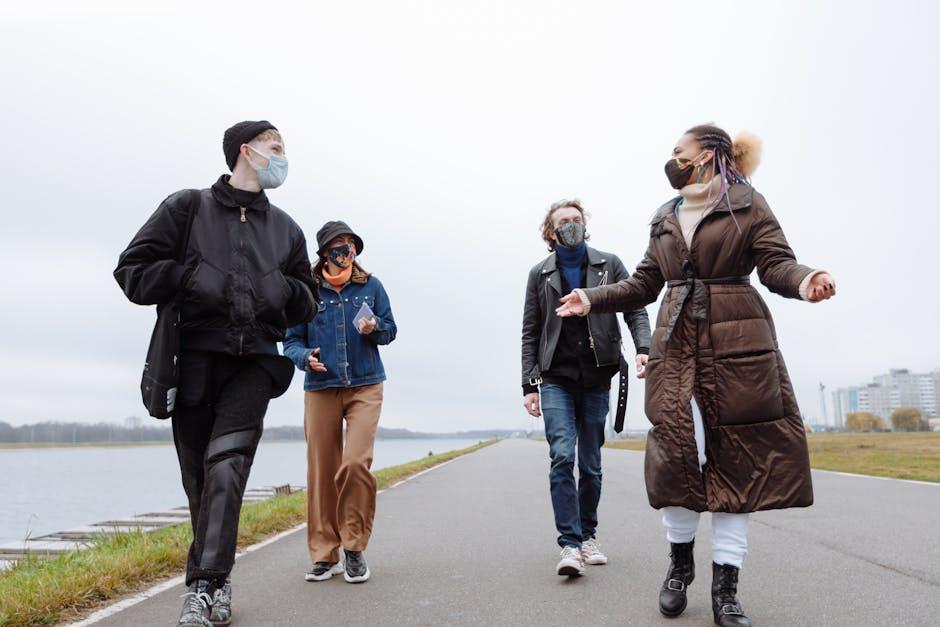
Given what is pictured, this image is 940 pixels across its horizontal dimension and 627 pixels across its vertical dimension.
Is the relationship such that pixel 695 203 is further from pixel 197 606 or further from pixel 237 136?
pixel 197 606

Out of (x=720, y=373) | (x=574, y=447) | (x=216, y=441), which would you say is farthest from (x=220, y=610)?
(x=720, y=373)

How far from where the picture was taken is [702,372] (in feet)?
11.4

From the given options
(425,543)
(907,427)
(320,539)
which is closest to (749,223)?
(320,539)

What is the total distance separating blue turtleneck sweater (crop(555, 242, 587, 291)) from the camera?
5124 mm

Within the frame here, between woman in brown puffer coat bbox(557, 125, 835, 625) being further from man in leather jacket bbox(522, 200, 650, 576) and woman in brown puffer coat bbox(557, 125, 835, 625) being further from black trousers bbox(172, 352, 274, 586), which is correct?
black trousers bbox(172, 352, 274, 586)

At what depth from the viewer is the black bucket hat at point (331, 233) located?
5.03m

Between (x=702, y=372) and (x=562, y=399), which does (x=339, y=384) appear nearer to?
(x=562, y=399)

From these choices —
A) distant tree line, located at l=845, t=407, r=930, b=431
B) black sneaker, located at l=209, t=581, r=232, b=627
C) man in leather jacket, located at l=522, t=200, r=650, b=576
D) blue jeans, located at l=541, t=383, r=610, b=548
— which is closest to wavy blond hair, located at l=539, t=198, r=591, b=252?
man in leather jacket, located at l=522, t=200, r=650, b=576

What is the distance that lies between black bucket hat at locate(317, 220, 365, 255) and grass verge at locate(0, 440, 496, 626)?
229 cm

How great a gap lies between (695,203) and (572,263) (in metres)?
1.51

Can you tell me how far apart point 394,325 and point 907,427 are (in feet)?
398

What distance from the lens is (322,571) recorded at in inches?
185

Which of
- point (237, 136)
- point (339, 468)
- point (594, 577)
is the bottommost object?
point (594, 577)

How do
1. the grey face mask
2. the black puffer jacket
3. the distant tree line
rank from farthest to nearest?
1. the distant tree line
2. the grey face mask
3. the black puffer jacket
